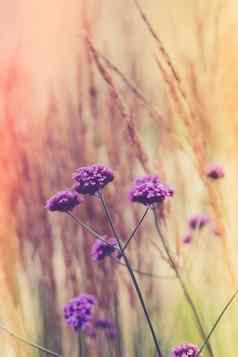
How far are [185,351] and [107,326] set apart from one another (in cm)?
21

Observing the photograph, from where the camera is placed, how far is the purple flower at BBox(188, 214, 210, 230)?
1.32m

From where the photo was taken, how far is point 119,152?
136cm

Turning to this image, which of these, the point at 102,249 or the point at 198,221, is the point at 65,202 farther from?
the point at 198,221

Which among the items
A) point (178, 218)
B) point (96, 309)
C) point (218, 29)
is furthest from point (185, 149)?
point (96, 309)

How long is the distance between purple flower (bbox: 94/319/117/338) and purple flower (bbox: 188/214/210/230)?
0.25m

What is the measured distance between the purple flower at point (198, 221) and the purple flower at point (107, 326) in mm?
247

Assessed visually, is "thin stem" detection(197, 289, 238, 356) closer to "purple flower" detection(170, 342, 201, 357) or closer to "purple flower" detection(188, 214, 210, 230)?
"purple flower" detection(170, 342, 201, 357)

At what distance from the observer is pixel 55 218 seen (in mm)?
1368

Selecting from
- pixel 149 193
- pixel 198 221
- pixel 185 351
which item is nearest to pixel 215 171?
pixel 198 221

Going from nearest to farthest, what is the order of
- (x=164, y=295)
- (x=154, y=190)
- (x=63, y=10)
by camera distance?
(x=154, y=190)
(x=164, y=295)
(x=63, y=10)

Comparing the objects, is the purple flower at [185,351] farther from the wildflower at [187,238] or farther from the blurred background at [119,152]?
the wildflower at [187,238]

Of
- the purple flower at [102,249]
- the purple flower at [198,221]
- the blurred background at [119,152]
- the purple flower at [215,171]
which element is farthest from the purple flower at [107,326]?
the purple flower at [215,171]

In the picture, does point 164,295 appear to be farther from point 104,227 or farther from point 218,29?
point 218,29

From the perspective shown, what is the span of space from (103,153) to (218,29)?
1.11 feet
